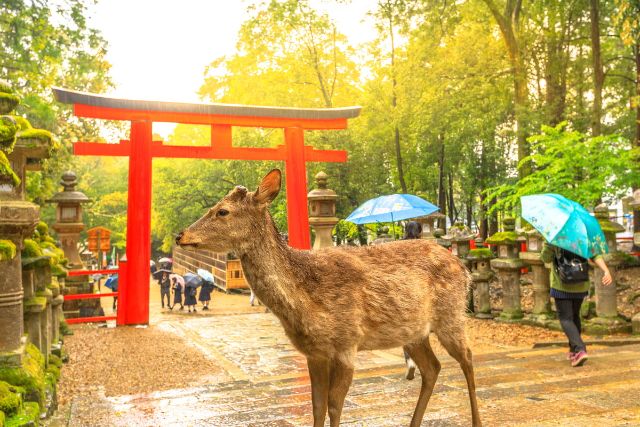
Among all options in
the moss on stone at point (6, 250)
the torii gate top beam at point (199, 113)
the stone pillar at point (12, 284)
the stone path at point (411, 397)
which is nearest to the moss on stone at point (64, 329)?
the torii gate top beam at point (199, 113)

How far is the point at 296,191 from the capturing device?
12.1 metres

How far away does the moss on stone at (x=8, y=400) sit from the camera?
334 centimetres

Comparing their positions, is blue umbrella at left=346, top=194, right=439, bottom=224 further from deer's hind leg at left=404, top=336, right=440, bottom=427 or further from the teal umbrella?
deer's hind leg at left=404, top=336, right=440, bottom=427

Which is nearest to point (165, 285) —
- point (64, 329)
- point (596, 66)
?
point (64, 329)

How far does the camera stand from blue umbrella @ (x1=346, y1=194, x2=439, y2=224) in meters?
9.66

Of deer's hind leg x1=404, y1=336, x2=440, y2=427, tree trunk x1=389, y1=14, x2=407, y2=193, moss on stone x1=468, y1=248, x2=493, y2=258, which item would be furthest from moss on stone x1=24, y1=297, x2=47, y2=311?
tree trunk x1=389, y1=14, x2=407, y2=193

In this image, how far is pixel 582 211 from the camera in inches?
235

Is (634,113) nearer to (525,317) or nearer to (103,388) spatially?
(525,317)

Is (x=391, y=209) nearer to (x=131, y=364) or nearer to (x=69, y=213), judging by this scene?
(x=131, y=364)

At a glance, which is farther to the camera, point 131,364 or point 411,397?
point 131,364

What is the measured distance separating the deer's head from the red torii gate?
7836 mm

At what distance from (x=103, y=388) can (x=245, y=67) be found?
20359 mm

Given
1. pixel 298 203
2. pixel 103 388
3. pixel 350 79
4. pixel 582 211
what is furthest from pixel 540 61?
pixel 103 388

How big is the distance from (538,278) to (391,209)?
8.89ft
